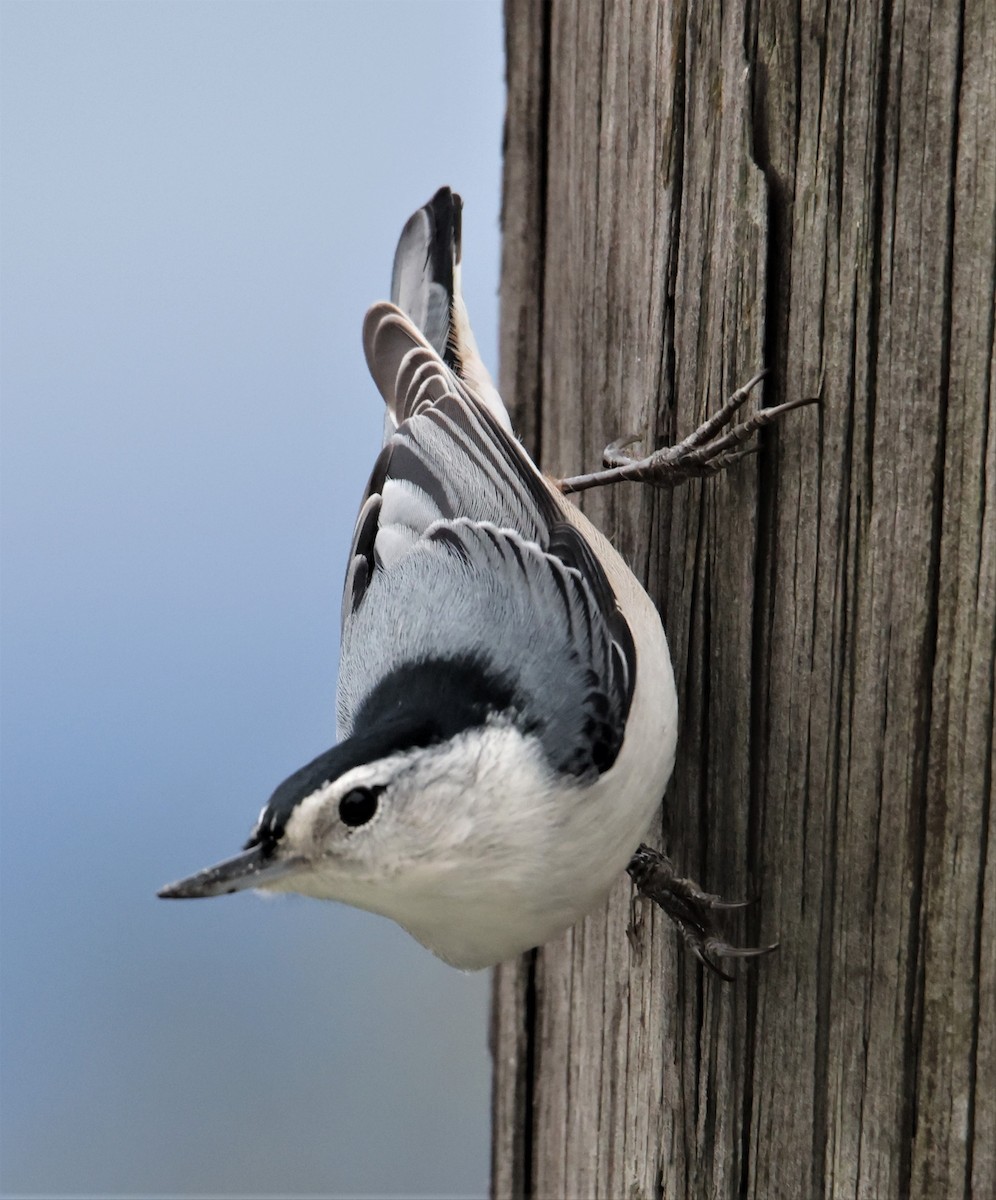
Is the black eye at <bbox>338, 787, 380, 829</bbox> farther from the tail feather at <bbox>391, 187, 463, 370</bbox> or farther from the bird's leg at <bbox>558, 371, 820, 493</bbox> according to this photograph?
the tail feather at <bbox>391, 187, 463, 370</bbox>

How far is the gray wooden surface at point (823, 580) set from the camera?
4.53 ft

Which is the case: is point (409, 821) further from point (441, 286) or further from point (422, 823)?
point (441, 286)

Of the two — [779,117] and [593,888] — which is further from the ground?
[779,117]

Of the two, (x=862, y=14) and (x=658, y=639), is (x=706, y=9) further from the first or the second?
(x=658, y=639)

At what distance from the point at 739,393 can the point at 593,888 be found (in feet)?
1.82

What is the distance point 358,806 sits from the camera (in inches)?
57.1

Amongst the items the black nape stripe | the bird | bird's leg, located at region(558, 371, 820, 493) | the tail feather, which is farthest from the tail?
the black nape stripe

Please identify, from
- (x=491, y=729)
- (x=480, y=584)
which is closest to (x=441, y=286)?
(x=480, y=584)

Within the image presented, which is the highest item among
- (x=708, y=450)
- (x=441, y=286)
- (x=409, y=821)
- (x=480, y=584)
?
(x=441, y=286)

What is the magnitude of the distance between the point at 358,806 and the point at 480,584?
35 centimetres

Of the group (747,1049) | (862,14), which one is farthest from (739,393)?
(747,1049)

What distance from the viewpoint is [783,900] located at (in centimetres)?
156

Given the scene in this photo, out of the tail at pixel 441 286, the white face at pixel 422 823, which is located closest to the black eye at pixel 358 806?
the white face at pixel 422 823

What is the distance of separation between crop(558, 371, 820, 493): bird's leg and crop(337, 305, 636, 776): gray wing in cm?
11
